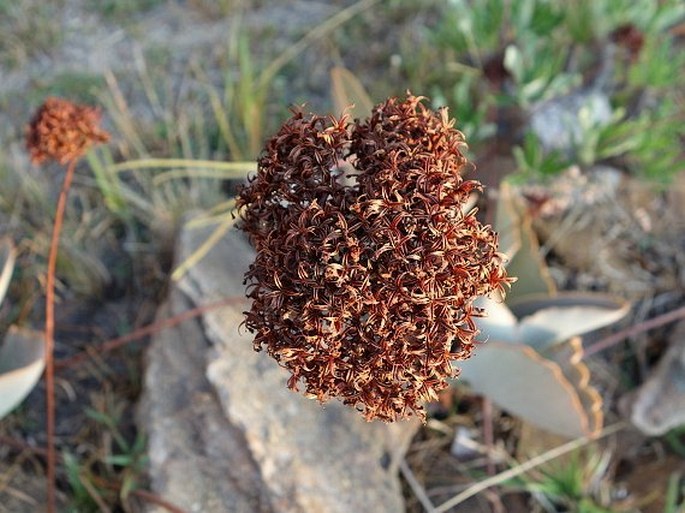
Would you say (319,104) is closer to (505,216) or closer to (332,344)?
(505,216)

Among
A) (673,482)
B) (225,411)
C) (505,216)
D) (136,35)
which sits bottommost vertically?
(673,482)

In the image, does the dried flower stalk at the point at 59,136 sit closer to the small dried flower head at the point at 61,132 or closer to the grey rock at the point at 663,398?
the small dried flower head at the point at 61,132

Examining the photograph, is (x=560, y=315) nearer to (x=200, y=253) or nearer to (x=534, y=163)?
(x=534, y=163)

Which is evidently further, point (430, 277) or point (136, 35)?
point (136, 35)

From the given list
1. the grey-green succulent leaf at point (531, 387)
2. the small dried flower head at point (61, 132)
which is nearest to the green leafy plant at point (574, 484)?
the grey-green succulent leaf at point (531, 387)

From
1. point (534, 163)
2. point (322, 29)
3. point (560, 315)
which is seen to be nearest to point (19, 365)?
point (560, 315)

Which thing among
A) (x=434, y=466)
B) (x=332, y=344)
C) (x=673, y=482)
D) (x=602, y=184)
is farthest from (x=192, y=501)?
(x=602, y=184)
